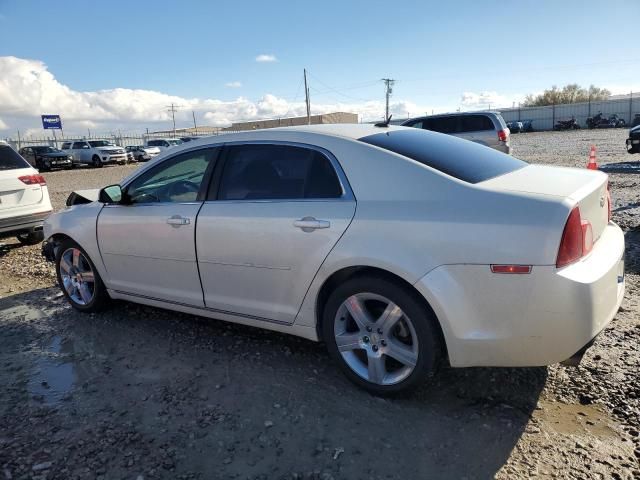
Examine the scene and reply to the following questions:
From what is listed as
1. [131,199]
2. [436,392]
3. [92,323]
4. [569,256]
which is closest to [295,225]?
[436,392]

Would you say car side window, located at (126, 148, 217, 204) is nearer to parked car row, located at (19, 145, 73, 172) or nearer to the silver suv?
the silver suv

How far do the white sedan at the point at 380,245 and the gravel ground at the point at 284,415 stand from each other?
1.03ft

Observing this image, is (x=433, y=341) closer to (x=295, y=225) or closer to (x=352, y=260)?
(x=352, y=260)

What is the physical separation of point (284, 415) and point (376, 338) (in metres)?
0.71

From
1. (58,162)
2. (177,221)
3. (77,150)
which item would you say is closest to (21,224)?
(177,221)

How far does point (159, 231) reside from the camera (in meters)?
3.85

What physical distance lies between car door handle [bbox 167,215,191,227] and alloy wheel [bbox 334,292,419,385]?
4.67 feet

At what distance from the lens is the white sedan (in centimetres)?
246

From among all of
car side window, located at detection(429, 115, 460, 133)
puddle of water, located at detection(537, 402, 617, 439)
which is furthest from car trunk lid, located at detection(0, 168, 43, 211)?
car side window, located at detection(429, 115, 460, 133)

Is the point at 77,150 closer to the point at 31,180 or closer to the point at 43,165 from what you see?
the point at 43,165

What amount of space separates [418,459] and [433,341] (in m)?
0.62

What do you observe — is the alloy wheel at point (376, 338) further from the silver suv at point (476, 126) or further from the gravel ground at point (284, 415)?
the silver suv at point (476, 126)

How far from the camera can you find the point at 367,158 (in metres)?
3.01

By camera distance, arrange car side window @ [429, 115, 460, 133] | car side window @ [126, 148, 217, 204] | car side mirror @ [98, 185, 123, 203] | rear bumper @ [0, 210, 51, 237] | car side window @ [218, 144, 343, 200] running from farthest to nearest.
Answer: car side window @ [429, 115, 460, 133] < rear bumper @ [0, 210, 51, 237] < car side mirror @ [98, 185, 123, 203] < car side window @ [126, 148, 217, 204] < car side window @ [218, 144, 343, 200]
